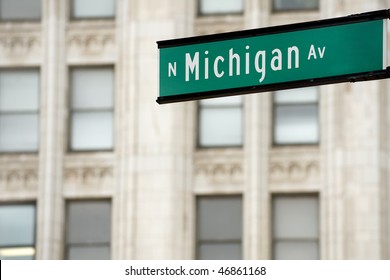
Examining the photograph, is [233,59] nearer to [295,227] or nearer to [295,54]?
[295,54]

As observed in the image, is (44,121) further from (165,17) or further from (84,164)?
(165,17)

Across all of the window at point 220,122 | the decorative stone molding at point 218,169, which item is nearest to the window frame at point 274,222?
the decorative stone molding at point 218,169

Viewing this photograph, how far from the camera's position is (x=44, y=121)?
2811cm

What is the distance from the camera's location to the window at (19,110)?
92.7 ft

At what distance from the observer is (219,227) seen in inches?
1087

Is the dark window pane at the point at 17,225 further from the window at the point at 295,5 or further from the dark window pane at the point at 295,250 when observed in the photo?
the window at the point at 295,5

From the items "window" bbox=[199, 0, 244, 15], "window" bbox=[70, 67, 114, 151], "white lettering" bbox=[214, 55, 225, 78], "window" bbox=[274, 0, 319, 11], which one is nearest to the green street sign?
"white lettering" bbox=[214, 55, 225, 78]

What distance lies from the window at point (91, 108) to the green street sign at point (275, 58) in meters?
18.0

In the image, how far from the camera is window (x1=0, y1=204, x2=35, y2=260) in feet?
91.4

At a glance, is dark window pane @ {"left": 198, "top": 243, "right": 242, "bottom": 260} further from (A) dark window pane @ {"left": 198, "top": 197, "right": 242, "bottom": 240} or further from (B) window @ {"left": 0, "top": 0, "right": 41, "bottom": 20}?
(B) window @ {"left": 0, "top": 0, "right": 41, "bottom": 20}

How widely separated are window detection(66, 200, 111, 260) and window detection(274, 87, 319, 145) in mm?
4231

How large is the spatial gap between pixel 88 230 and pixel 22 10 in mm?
5323
